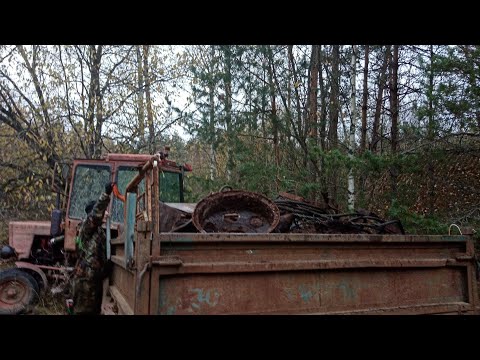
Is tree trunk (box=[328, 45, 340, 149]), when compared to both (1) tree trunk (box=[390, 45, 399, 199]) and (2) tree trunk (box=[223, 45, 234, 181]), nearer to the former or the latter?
(1) tree trunk (box=[390, 45, 399, 199])

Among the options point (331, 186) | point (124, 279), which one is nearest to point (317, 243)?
point (124, 279)

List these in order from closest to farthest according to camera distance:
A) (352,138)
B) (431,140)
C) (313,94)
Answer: (431,140), (352,138), (313,94)

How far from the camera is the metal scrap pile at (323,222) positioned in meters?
4.21

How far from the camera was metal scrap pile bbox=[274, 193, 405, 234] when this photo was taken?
421cm

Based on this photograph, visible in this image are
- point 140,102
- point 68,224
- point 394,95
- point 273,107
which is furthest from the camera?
point 140,102

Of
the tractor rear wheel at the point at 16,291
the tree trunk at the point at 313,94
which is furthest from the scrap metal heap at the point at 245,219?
the tree trunk at the point at 313,94

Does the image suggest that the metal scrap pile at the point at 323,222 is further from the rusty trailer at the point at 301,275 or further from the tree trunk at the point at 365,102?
the tree trunk at the point at 365,102

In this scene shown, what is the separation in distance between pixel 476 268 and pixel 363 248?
1.08 metres

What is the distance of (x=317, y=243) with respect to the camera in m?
3.17

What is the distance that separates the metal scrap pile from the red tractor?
2329mm

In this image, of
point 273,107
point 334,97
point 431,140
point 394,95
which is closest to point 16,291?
point 273,107

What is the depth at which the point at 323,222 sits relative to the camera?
14.1ft

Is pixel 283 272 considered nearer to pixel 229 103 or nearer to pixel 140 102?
pixel 229 103

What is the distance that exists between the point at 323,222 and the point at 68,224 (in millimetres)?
3875
